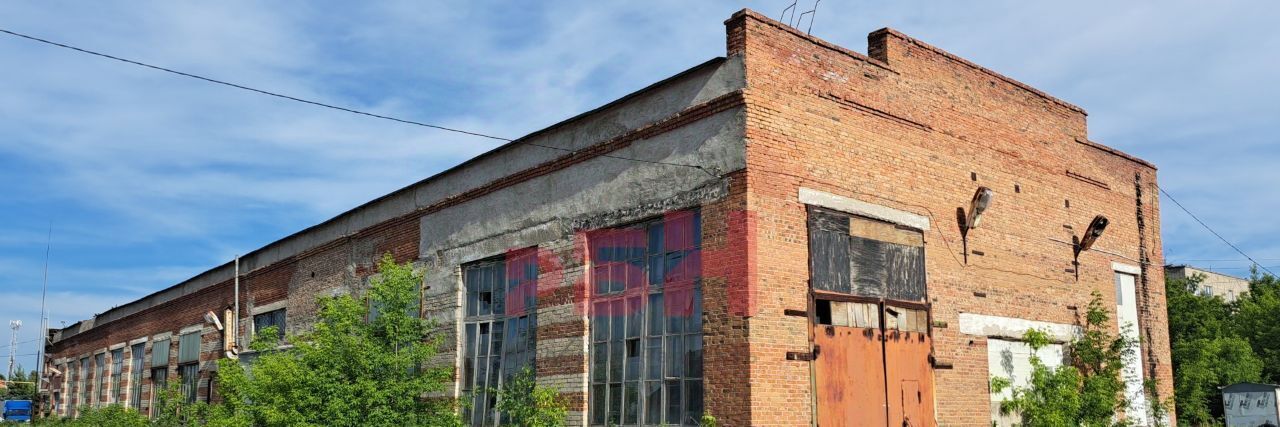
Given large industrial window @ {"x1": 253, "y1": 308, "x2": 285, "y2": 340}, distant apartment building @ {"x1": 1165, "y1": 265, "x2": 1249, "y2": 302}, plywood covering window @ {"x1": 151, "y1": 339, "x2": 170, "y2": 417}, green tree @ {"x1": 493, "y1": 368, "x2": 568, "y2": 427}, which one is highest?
distant apartment building @ {"x1": 1165, "y1": 265, "x2": 1249, "y2": 302}

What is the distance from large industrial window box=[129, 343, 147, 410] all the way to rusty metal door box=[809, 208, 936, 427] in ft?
90.7

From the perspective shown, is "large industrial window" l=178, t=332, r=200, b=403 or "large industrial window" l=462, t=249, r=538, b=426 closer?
"large industrial window" l=462, t=249, r=538, b=426

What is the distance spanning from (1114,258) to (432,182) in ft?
41.5

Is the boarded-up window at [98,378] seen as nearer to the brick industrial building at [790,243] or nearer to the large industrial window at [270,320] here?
the large industrial window at [270,320]

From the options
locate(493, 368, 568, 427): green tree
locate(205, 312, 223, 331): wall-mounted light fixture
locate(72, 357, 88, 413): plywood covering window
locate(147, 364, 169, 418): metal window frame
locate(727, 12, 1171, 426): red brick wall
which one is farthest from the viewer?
locate(72, 357, 88, 413): plywood covering window

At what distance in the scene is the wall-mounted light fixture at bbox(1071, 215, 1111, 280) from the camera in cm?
1723

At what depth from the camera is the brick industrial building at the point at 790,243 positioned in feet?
40.4

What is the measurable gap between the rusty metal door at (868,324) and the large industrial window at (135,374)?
2766cm

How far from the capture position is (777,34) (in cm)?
1300

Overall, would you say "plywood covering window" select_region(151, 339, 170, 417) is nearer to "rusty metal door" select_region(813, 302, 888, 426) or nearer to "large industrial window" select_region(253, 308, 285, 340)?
"large industrial window" select_region(253, 308, 285, 340)

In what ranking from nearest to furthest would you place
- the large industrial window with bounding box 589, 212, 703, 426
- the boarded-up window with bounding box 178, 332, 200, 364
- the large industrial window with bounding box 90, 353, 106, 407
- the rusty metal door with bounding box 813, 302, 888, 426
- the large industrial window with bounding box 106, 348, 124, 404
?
the rusty metal door with bounding box 813, 302, 888, 426 → the large industrial window with bounding box 589, 212, 703, 426 → the boarded-up window with bounding box 178, 332, 200, 364 → the large industrial window with bounding box 106, 348, 124, 404 → the large industrial window with bounding box 90, 353, 106, 407

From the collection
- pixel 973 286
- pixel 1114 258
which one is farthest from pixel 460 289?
pixel 1114 258

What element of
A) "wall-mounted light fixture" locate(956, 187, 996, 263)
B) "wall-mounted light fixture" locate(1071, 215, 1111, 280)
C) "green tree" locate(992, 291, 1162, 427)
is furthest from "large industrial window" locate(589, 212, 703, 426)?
"wall-mounted light fixture" locate(1071, 215, 1111, 280)

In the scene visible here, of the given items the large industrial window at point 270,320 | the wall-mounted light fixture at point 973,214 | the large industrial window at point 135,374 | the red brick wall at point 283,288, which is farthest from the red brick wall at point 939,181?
the large industrial window at point 135,374
